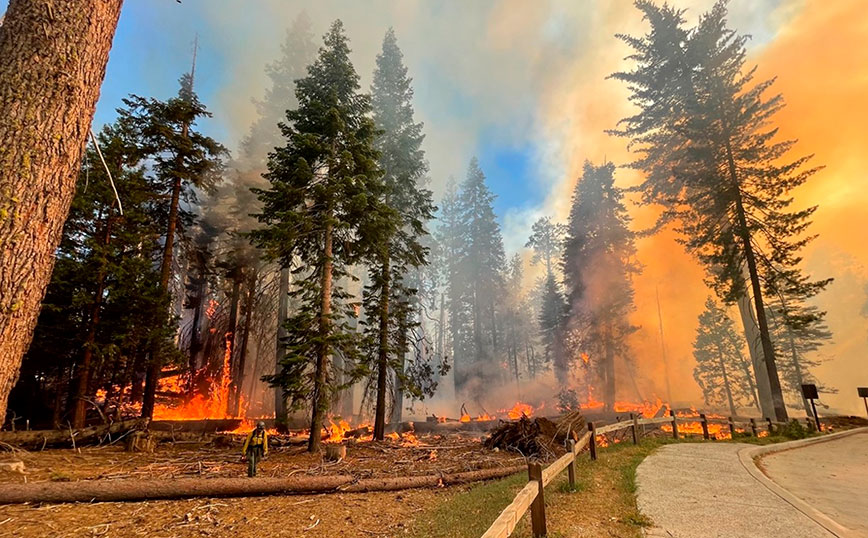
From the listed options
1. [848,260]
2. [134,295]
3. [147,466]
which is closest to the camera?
[147,466]

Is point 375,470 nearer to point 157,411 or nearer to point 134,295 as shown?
point 134,295

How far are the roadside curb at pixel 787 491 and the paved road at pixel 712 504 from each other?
0.36 ft

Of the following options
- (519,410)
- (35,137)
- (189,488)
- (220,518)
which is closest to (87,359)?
(189,488)

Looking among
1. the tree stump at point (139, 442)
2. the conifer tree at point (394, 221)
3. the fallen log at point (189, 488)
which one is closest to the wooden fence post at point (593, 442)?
the fallen log at point (189, 488)

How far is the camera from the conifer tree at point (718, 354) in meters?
41.3

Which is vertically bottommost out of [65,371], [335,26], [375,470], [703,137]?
[375,470]

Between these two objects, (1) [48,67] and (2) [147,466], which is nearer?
(1) [48,67]

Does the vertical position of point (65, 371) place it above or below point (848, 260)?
below

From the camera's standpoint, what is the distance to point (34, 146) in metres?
3.48

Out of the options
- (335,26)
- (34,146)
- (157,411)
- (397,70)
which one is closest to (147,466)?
(34,146)

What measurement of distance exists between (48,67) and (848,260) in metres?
80.7

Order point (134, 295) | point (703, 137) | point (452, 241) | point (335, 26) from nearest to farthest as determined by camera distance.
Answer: point (134, 295) → point (335, 26) → point (703, 137) → point (452, 241)

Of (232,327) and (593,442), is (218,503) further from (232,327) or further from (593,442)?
(232,327)

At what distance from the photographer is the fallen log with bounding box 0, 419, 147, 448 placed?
402 inches
